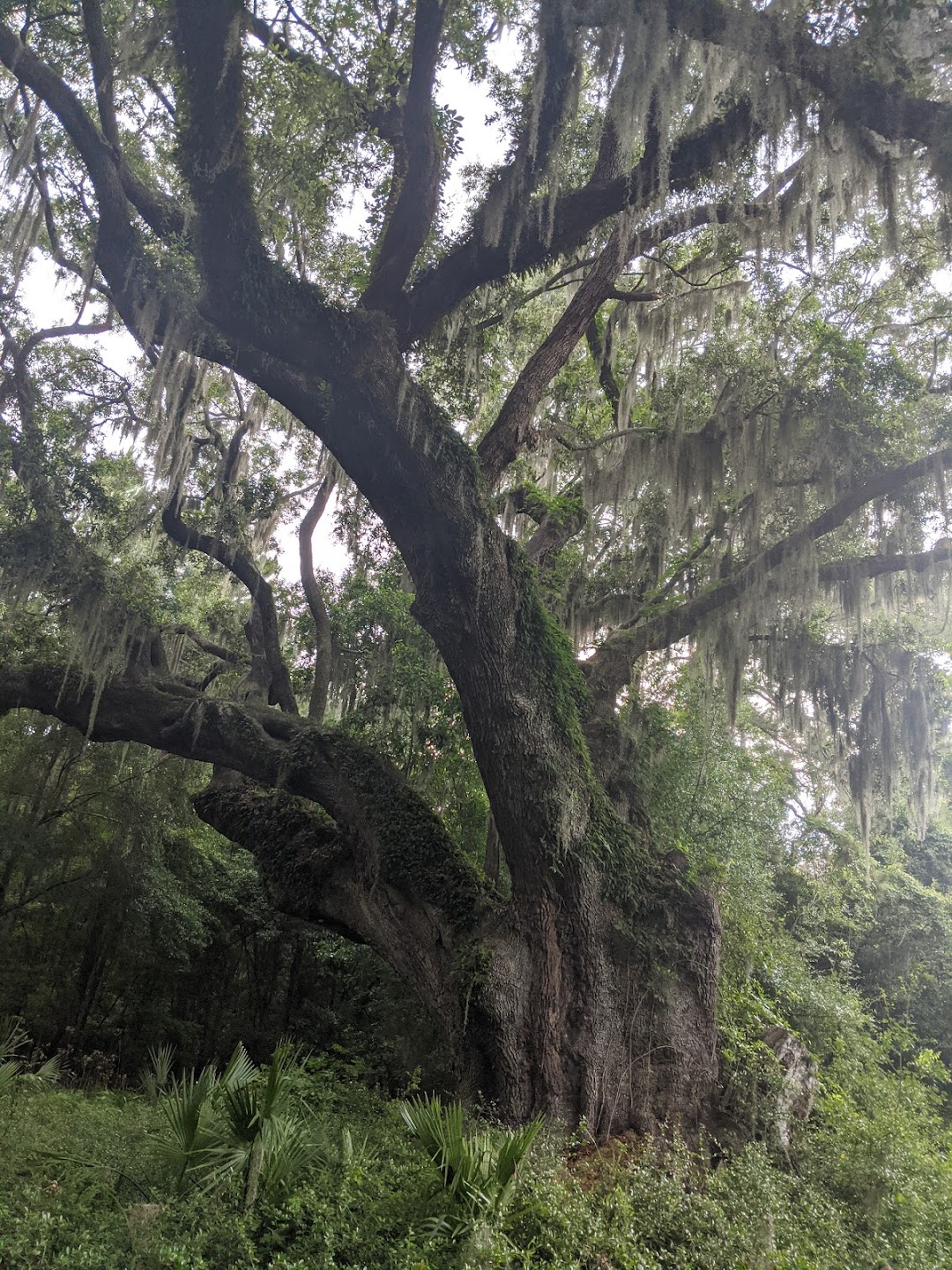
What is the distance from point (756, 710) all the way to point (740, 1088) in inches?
334

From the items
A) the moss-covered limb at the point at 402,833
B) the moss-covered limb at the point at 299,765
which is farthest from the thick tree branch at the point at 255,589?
the moss-covered limb at the point at 402,833

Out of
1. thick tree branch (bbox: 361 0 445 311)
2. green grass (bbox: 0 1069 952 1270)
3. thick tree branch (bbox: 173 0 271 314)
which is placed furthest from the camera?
thick tree branch (bbox: 361 0 445 311)

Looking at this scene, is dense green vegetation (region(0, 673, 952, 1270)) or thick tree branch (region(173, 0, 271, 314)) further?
thick tree branch (region(173, 0, 271, 314))

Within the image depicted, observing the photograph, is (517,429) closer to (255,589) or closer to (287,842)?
(255,589)

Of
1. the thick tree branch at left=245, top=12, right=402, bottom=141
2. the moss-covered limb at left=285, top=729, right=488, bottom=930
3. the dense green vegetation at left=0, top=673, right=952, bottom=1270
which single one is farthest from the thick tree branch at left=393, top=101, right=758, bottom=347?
the dense green vegetation at left=0, top=673, right=952, bottom=1270

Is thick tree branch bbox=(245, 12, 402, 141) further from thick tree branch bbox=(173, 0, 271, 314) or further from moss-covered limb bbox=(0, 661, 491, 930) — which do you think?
moss-covered limb bbox=(0, 661, 491, 930)

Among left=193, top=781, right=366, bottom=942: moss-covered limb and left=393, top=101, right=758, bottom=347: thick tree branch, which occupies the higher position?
left=393, top=101, right=758, bottom=347: thick tree branch

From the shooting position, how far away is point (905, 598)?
9.00 metres

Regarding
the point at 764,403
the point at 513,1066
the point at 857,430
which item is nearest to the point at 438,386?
the point at 764,403

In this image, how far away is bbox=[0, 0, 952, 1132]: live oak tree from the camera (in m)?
6.19

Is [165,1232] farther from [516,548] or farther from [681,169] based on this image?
[681,169]

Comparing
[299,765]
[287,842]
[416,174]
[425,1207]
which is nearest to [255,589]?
[299,765]

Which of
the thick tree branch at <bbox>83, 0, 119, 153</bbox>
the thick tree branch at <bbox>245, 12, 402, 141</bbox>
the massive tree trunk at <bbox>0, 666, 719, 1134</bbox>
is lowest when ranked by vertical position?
the massive tree trunk at <bbox>0, 666, 719, 1134</bbox>

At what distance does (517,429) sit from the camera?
7.89 meters
